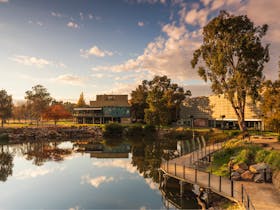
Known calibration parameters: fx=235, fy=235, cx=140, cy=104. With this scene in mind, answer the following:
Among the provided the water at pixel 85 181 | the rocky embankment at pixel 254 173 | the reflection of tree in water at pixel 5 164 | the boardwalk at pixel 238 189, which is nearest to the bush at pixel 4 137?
the reflection of tree in water at pixel 5 164

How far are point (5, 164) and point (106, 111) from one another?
164 ft

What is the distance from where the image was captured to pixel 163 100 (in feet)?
204

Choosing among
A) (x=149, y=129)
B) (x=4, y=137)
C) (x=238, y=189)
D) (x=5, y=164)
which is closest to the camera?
(x=238, y=189)

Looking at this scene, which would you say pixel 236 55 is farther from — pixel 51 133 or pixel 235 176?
pixel 51 133

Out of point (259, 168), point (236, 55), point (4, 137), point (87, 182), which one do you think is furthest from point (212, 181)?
point (4, 137)

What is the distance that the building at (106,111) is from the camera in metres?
82.1

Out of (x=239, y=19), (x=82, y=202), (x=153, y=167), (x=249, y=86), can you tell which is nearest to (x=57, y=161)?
(x=153, y=167)

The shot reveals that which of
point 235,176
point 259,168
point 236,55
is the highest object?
point 236,55

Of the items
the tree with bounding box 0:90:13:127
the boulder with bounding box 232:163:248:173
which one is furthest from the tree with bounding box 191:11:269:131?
the tree with bounding box 0:90:13:127

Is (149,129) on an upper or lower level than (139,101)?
lower

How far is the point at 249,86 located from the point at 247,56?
15.2 ft

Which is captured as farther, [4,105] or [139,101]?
[139,101]

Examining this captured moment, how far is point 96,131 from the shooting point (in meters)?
65.5

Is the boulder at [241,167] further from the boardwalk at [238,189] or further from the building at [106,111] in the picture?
the building at [106,111]
